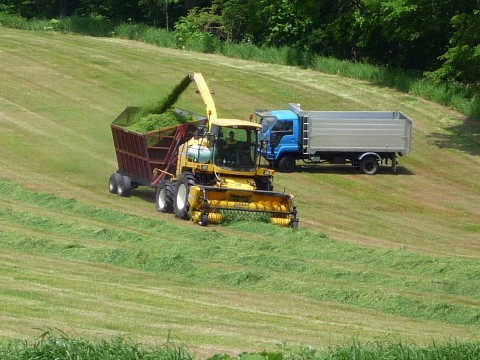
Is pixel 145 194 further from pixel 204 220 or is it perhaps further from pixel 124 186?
pixel 204 220

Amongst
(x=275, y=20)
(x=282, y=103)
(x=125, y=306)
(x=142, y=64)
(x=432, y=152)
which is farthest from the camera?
(x=275, y=20)

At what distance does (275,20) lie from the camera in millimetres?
54969

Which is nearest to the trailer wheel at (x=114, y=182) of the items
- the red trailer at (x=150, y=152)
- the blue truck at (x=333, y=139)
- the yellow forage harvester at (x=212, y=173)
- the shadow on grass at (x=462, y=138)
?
the red trailer at (x=150, y=152)

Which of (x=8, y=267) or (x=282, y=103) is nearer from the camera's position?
(x=8, y=267)

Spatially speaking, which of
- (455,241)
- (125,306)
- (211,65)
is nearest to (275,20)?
(211,65)

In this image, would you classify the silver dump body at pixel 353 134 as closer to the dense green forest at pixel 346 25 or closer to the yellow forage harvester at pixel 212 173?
the dense green forest at pixel 346 25

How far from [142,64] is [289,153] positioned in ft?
56.7

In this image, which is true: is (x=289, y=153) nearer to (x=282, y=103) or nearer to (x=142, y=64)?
(x=282, y=103)

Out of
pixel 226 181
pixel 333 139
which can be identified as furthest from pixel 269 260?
pixel 333 139

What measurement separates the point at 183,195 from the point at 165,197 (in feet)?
3.43

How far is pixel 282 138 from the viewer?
1341 inches

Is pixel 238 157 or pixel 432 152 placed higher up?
pixel 238 157

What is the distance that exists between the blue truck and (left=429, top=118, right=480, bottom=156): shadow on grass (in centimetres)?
453

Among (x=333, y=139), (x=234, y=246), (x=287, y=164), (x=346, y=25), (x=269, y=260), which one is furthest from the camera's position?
(x=346, y=25)
